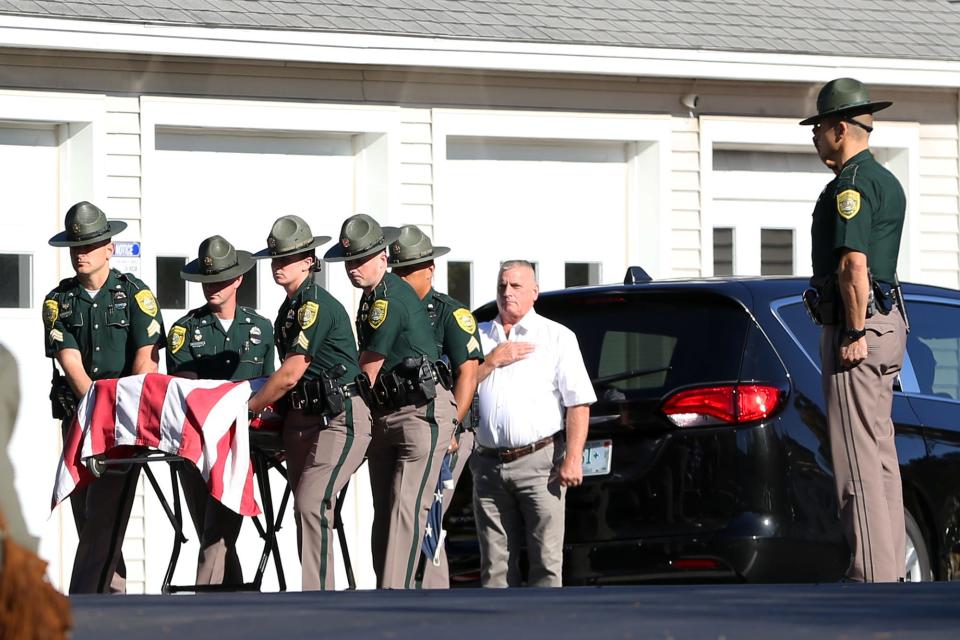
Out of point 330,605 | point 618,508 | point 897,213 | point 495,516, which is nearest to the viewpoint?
point 330,605

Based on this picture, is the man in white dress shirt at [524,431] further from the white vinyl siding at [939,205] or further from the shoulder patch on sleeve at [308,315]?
the white vinyl siding at [939,205]

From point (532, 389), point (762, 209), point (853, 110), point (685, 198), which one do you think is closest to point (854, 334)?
point (853, 110)

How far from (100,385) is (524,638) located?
14.7 ft

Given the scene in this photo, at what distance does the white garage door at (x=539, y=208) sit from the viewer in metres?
13.2

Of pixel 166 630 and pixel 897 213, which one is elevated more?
pixel 897 213

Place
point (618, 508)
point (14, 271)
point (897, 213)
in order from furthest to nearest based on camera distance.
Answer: point (14, 271) → point (618, 508) → point (897, 213)

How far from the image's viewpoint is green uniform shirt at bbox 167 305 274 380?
9.84m

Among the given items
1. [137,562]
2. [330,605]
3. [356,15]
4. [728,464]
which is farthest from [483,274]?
[330,605]

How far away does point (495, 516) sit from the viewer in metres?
8.98

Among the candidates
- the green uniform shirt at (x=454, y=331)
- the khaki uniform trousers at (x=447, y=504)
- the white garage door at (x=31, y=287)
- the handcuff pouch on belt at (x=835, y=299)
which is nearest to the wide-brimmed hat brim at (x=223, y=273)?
the green uniform shirt at (x=454, y=331)

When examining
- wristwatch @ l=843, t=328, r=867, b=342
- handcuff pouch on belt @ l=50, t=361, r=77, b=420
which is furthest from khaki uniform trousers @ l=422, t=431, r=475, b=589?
wristwatch @ l=843, t=328, r=867, b=342

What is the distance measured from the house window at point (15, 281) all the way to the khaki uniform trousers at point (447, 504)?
3.51 metres

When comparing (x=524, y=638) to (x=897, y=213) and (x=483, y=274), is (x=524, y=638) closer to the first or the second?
(x=897, y=213)

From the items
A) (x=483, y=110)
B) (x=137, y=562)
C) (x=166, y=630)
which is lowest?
(x=137, y=562)
